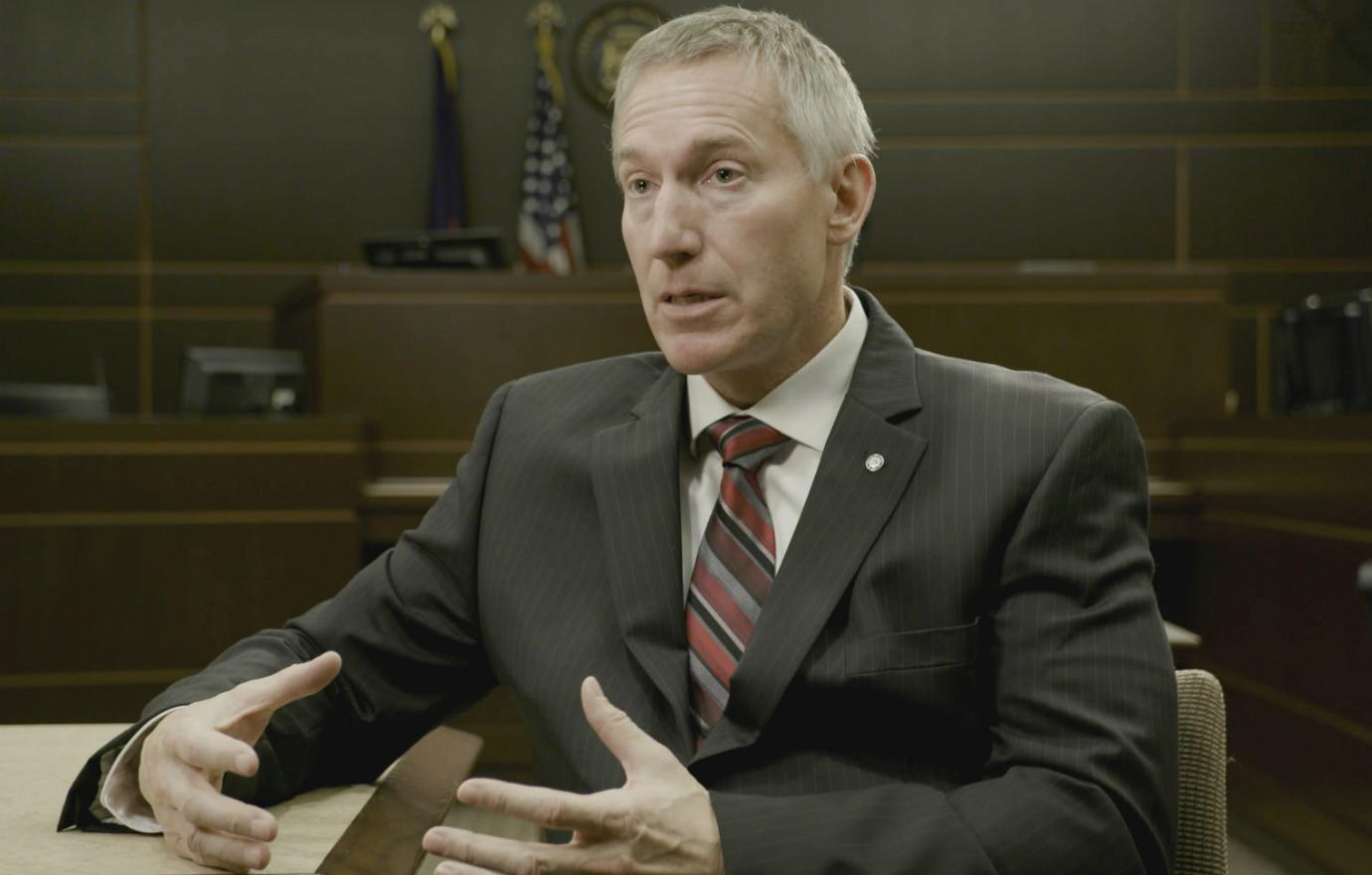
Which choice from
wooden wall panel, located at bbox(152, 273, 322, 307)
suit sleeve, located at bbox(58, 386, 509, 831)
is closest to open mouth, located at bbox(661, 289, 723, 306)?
suit sleeve, located at bbox(58, 386, 509, 831)

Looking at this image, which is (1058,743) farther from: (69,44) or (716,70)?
(69,44)

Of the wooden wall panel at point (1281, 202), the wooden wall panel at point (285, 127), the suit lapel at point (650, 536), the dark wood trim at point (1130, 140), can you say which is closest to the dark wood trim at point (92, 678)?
the wooden wall panel at point (285, 127)

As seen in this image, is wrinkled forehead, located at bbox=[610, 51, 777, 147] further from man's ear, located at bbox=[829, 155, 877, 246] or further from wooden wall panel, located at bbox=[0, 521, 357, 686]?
wooden wall panel, located at bbox=[0, 521, 357, 686]

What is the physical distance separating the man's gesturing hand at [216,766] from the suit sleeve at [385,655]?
0.34 ft

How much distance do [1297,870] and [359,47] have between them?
5.41m

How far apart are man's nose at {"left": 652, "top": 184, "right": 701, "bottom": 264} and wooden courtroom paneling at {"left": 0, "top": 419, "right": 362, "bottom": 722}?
331 cm

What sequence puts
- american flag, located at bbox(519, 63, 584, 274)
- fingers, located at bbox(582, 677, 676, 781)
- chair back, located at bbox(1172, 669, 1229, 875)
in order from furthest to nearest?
american flag, located at bbox(519, 63, 584, 274) < chair back, located at bbox(1172, 669, 1229, 875) < fingers, located at bbox(582, 677, 676, 781)

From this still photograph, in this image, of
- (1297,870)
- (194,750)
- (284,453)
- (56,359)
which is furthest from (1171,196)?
(194,750)

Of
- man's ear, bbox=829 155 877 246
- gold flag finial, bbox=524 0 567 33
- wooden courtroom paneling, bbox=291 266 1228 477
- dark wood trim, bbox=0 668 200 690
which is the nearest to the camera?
man's ear, bbox=829 155 877 246

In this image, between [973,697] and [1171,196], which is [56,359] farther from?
[973,697]

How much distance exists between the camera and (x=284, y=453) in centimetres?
468

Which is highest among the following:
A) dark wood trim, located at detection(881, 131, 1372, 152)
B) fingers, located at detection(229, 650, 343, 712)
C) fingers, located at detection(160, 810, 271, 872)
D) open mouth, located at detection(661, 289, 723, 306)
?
dark wood trim, located at detection(881, 131, 1372, 152)

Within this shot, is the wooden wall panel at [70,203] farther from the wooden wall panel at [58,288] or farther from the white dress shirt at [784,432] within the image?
the white dress shirt at [784,432]

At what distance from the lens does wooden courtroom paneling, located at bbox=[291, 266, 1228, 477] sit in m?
5.16
